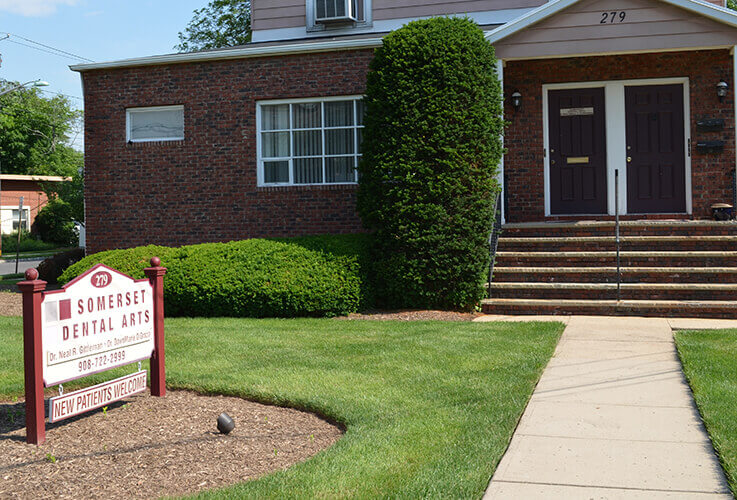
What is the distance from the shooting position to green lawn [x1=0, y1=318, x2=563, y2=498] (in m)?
3.86

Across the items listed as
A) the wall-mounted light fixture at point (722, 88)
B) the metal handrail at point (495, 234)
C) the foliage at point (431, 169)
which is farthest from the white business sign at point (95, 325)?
the wall-mounted light fixture at point (722, 88)

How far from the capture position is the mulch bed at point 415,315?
980 centimetres

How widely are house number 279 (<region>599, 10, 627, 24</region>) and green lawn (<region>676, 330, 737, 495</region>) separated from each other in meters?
5.39

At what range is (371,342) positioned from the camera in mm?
7906

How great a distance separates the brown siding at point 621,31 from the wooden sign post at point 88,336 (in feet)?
26.4

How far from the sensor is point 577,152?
515 inches

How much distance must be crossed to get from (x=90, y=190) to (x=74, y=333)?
33.7 ft

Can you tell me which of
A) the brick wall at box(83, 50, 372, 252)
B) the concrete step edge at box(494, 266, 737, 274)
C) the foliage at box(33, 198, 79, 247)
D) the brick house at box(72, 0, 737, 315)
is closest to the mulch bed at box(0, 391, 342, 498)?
the concrete step edge at box(494, 266, 737, 274)

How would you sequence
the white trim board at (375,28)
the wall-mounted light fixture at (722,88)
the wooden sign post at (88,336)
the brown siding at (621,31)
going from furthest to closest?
the white trim board at (375,28), the wall-mounted light fixture at (722,88), the brown siding at (621,31), the wooden sign post at (88,336)

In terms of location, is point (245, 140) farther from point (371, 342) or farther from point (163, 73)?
point (371, 342)

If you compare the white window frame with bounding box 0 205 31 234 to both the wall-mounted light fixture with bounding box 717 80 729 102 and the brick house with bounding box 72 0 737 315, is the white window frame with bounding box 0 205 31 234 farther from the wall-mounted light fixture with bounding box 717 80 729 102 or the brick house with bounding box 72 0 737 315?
the wall-mounted light fixture with bounding box 717 80 729 102

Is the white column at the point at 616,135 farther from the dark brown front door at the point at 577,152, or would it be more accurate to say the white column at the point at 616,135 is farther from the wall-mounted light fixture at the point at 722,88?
the wall-mounted light fixture at the point at 722,88

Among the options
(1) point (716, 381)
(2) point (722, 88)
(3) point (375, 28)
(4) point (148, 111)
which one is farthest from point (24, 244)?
(1) point (716, 381)

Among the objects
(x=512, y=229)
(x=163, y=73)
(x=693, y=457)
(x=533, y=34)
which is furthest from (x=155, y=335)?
(x=163, y=73)
